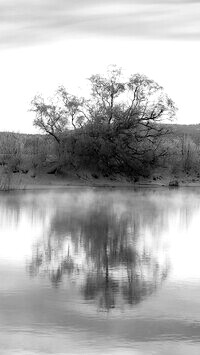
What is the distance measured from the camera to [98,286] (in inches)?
420

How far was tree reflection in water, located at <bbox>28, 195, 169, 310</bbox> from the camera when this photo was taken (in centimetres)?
1035

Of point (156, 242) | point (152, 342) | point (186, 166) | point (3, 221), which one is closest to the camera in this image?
point (152, 342)

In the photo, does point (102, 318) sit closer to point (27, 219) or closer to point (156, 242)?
point (156, 242)

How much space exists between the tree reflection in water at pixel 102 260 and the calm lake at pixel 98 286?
2 centimetres

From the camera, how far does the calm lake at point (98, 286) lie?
24.6 feet

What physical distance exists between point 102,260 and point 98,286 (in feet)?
9.31

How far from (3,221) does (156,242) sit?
533 centimetres

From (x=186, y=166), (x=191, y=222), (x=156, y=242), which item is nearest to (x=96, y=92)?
(x=186, y=166)

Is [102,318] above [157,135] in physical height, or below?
below

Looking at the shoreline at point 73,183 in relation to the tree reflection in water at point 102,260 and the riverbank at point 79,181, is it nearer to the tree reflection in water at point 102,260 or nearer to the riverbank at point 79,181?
the riverbank at point 79,181

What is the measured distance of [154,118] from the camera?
1921 inches

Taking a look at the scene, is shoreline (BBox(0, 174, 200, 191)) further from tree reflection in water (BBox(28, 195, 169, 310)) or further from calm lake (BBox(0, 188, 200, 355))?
calm lake (BBox(0, 188, 200, 355))

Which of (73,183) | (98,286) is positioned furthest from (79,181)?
(98,286)

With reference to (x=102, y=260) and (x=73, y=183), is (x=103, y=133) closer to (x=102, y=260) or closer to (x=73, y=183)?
(x=73, y=183)
